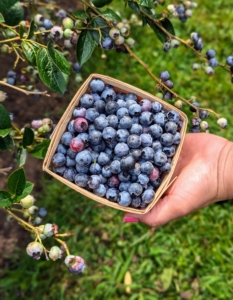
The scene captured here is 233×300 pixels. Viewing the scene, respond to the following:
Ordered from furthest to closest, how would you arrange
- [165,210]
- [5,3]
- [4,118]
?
1. [165,210]
2. [4,118]
3. [5,3]

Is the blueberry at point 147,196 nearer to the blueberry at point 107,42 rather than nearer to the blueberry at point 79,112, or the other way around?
the blueberry at point 79,112

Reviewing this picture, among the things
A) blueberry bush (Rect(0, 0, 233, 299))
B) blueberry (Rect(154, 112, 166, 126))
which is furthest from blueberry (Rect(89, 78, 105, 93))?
blueberry (Rect(154, 112, 166, 126))

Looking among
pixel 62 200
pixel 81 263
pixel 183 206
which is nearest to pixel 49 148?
pixel 81 263

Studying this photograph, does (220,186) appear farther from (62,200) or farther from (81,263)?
(62,200)

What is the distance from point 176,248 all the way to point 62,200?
2.28ft

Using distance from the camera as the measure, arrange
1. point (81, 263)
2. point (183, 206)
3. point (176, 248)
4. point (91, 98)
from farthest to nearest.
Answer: point (176, 248) → point (183, 206) → point (91, 98) → point (81, 263)

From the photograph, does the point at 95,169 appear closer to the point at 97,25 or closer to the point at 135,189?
the point at 135,189

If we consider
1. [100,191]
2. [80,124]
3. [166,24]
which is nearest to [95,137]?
[80,124]

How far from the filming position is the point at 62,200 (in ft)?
7.21

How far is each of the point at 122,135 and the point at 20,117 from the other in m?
1.19

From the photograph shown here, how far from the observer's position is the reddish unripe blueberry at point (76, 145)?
1.19m

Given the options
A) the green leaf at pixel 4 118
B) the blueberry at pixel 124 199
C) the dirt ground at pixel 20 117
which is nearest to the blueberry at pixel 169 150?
the blueberry at pixel 124 199

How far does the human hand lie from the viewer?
55.6 inches

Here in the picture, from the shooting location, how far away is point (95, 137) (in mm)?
1211
